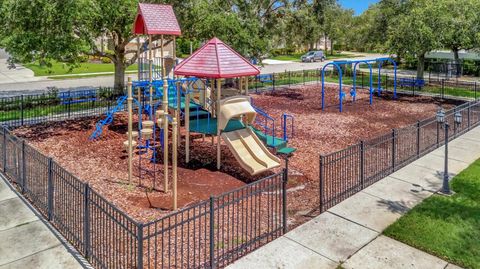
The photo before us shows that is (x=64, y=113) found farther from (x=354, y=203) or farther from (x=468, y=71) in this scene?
(x=468, y=71)

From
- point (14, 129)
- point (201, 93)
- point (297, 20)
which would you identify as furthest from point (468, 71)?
point (14, 129)

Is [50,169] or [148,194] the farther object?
[148,194]

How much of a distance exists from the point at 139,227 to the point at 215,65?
6901 mm

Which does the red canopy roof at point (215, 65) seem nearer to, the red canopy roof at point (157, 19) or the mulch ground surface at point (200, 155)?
the red canopy roof at point (157, 19)

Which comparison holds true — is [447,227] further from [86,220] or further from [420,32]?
[420,32]

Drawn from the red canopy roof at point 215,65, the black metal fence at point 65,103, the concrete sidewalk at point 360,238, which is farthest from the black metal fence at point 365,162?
the black metal fence at point 65,103

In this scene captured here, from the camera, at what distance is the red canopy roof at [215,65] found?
37.4 feet

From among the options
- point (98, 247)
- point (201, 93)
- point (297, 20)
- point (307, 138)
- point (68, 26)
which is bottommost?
point (98, 247)

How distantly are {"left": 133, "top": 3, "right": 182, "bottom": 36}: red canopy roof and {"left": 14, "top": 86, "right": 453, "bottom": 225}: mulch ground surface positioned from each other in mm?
3927

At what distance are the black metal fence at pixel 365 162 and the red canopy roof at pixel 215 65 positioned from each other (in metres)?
3.64

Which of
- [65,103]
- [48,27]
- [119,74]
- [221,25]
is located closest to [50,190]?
[48,27]

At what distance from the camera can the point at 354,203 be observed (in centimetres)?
891

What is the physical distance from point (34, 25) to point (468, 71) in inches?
1465

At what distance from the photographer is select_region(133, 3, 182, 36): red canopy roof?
13.0 meters
